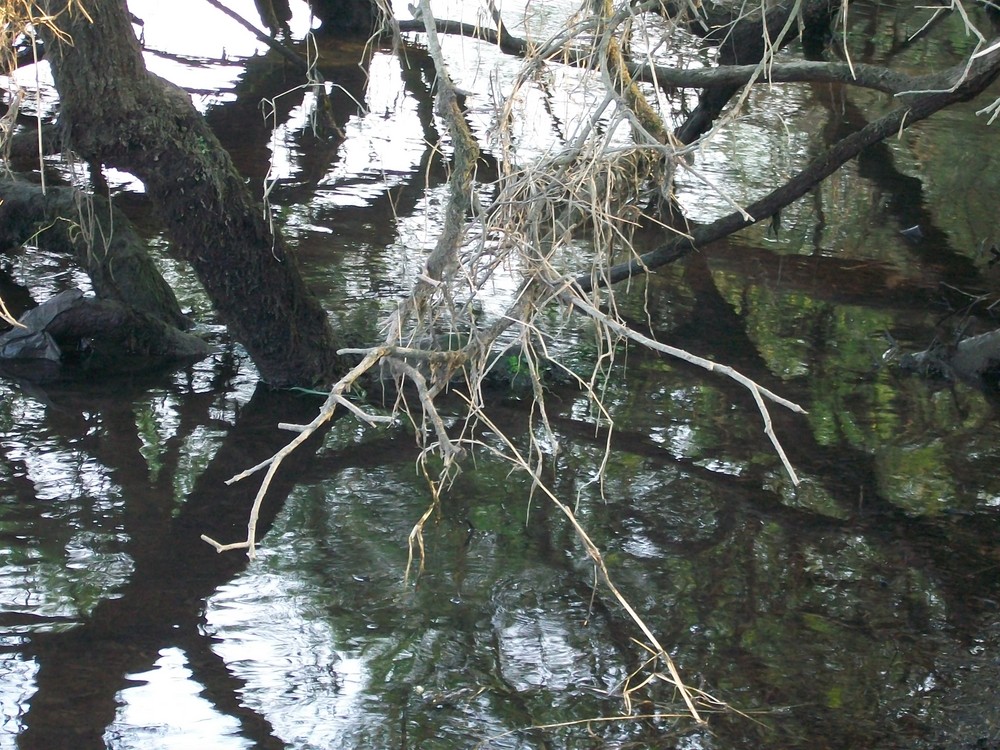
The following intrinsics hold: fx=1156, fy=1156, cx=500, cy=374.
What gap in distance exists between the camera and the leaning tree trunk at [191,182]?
4.97 metres

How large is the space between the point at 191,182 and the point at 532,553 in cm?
233

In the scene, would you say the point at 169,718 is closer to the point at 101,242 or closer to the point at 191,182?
the point at 191,182

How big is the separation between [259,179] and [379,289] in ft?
7.15

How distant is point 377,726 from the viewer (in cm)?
363

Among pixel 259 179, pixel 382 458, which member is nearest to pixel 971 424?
pixel 382 458

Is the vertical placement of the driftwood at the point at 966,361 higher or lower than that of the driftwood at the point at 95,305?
lower

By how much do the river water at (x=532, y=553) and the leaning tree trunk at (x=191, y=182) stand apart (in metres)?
0.33

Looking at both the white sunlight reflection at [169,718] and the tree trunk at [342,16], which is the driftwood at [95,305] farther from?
the tree trunk at [342,16]

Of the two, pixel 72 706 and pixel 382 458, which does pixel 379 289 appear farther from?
pixel 72 706

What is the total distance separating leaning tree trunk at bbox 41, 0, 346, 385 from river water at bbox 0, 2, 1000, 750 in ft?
1.08

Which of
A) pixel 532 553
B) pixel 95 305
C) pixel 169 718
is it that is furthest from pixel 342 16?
pixel 169 718

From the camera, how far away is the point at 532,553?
464 centimetres

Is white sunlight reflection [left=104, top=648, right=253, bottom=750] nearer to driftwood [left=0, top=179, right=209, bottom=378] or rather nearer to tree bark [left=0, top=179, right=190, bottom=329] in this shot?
driftwood [left=0, top=179, right=209, bottom=378]

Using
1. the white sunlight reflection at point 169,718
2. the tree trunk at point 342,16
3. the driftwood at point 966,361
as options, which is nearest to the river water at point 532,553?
the white sunlight reflection at point 169,718
